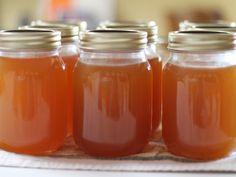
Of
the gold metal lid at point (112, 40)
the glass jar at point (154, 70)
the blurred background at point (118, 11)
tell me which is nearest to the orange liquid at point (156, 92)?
the glass jar at point (154, 70)

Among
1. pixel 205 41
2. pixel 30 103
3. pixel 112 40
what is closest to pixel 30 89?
pixel 30 103

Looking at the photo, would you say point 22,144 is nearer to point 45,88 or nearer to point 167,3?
point 45,88

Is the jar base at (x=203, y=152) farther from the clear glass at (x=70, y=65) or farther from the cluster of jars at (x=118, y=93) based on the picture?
the clear glass at (x=70, y=65)

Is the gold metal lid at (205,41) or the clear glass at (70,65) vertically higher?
the gold metal lid at (205,41)

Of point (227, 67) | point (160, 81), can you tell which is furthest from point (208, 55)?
point (160, 81)

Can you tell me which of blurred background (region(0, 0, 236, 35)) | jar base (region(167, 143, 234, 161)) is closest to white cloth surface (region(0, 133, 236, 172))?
jar base (region(167, 143, 234, 161))

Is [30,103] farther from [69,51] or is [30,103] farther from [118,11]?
A: [118,11]

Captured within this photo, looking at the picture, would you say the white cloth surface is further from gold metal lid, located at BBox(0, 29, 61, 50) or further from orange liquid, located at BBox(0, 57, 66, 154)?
gold metal lid, located at BBox(0, 29, 61, 50)
